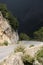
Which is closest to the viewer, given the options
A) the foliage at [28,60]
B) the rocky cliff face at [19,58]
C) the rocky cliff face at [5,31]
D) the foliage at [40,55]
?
the rocky cliff face at [19,58]

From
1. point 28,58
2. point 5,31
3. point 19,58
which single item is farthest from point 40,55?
point 5,31

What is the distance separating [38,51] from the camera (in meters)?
24.8

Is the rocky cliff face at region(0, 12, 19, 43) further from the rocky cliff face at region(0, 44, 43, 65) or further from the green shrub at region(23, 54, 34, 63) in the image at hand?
the green shrub at region(23, 54, 34, 63)

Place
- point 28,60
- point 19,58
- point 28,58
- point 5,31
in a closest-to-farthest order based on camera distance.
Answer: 1. point 19,58
2. point 28,60
3. point 28,58
4. point 5,31

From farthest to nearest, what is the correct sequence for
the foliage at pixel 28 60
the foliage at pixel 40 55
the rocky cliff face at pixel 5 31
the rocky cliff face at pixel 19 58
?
the rocky cliff face at pixel 5 31, the foliage at pixel 28 60, the foliage at pixel 40 55, the rocky cliff face at pixel 19 58

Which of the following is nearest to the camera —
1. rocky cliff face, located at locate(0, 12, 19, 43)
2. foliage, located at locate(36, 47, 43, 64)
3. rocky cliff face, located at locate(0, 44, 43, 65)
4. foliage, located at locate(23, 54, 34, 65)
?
rocky cliff face, located at locate(0, 44, 43, 65)

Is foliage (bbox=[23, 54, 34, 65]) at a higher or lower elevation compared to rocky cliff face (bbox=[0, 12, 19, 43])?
lower

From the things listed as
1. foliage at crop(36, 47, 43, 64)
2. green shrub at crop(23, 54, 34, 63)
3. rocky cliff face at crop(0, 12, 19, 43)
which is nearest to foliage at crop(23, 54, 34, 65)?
green shrub at crop(23, 54, 34, 63)

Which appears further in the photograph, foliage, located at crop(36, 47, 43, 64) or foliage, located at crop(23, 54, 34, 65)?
foliage, located at crop(23, 54, 34, 65)

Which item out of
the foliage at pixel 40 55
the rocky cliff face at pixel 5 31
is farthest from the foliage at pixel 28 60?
the rocky cliff face at pixel 5 31

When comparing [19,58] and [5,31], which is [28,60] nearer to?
[19,58]

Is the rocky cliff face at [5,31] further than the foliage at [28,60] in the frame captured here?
Yes

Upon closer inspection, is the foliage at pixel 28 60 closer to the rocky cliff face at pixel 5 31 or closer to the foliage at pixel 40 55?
the foliage at pixel 40 55

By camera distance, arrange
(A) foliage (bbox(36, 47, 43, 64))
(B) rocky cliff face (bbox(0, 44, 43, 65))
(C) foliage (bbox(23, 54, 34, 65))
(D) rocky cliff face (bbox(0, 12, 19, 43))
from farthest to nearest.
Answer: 1. (D) rocky cliff face (bbox(0, 12, 19, 43))
2. (C) foliage (bbox(23, 54, 34, 65))
3. (A) foliage (bbox(36, 47, 43, 64))
4. (B) rocky cliff face (bbox(0, 44, 43, 65))
